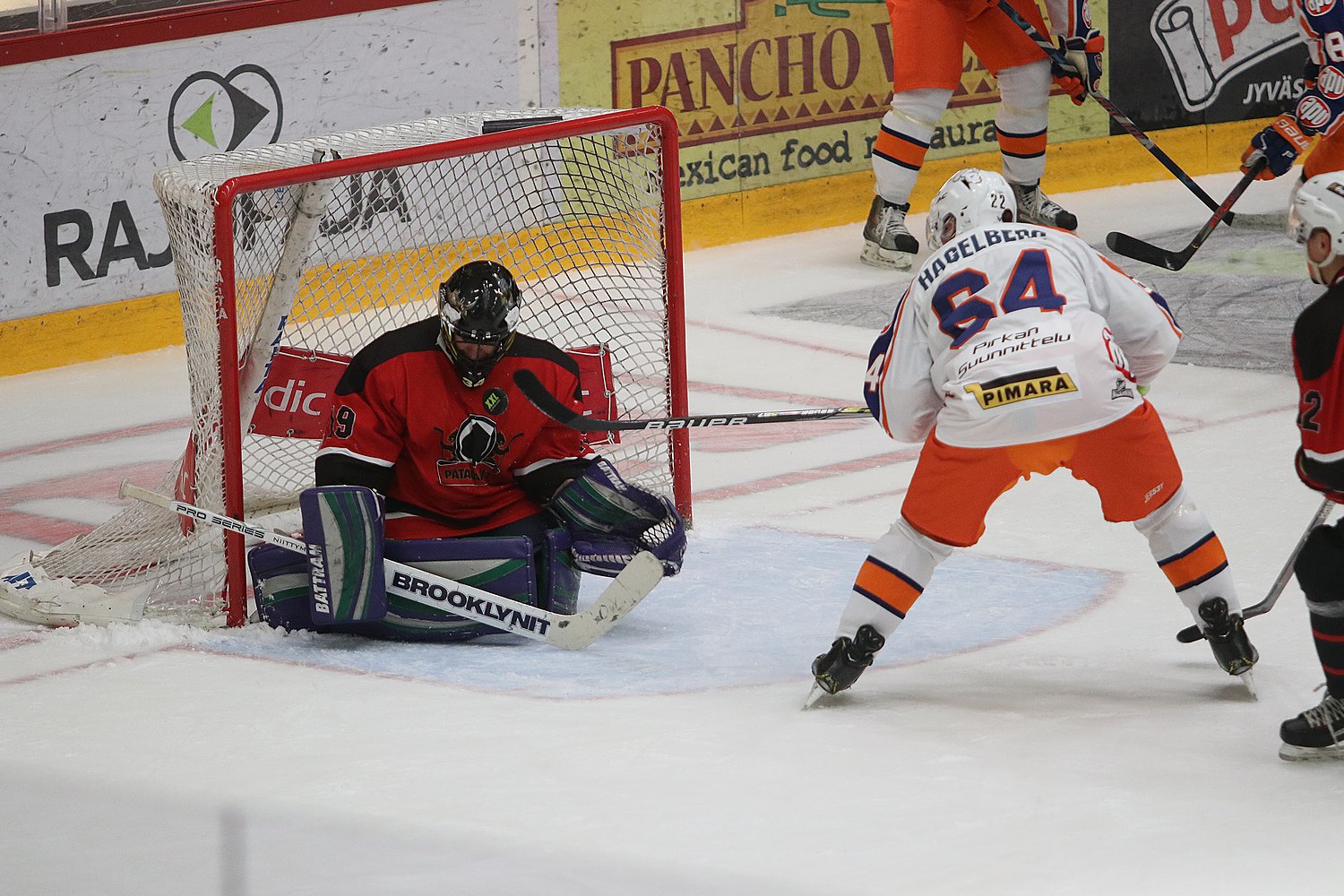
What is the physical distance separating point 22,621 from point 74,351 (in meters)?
2.33

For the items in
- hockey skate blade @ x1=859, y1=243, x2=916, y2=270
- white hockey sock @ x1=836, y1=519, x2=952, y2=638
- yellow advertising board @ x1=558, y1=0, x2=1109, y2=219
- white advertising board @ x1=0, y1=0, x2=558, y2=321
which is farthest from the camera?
yellow advertising board @ x1=558, y1=0, x2=1109, y2=219

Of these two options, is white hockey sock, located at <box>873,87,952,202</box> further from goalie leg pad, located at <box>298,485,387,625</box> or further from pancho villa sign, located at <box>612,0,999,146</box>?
goalie leg pad, located at <box>298,485,387,625</box>

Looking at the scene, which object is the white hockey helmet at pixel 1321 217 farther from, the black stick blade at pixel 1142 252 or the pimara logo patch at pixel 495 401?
the black stick blade at pixel 1142 252

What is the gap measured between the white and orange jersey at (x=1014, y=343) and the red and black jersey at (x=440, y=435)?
0.82 m

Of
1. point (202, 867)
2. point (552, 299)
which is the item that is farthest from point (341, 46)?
point (202, 867)

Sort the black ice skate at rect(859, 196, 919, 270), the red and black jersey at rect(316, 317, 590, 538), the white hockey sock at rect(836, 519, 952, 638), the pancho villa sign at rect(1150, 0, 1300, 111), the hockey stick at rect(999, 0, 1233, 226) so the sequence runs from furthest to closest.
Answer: the pancho villa sign at rect(1150, 0, 1300, 111)
the black ice skate at rect(859, 196, 919, 270)
the hockey stick at rect(999, 0, 1233, 226)
the red and black jersey at rect(316, 317, 590, 538)
the white hockey sock at rect(836, 519, 952, 638)

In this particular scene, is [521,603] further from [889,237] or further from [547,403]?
[889,237]

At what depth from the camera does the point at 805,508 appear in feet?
15.6

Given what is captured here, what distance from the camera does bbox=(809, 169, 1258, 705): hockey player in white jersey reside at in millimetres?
3154

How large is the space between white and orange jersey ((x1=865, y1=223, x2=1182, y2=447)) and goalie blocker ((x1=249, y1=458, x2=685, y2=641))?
2.37 ft

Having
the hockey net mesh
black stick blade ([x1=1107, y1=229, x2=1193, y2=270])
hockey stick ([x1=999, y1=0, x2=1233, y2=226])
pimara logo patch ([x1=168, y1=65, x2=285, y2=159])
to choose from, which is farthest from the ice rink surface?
hockey stick ([x1=999, y1=0, x2=1233, y2=226])

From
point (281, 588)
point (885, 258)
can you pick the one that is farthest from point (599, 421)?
point (885, 258)

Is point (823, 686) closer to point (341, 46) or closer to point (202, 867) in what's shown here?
point (202, 867)

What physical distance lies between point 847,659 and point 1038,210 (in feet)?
14.8
